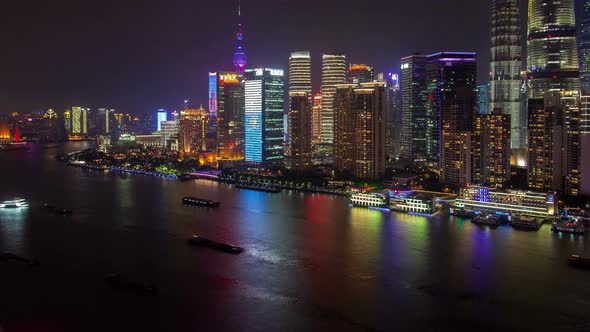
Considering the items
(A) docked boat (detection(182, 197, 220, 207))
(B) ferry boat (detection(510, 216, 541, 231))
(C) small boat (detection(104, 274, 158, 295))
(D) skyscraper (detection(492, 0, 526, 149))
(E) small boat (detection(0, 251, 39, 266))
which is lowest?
(C) small boat (detection(104, 274, 158, 295))

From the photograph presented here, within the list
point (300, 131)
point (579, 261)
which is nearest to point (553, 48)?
point (300, 131)

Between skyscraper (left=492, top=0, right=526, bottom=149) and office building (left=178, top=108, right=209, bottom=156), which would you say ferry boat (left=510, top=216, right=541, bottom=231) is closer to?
skyscraper (left=492, top=0, right=526, bottom=149)

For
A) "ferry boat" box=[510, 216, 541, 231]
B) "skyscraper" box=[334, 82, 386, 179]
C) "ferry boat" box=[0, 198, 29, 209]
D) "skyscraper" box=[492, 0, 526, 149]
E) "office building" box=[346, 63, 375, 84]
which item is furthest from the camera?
"office building" box=[346, 63, 375, 84]

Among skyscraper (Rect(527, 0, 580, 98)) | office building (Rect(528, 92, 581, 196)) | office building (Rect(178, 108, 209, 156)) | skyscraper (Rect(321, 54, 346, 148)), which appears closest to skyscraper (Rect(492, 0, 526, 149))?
skyscraper (Rect(527, 0, 580, 98))

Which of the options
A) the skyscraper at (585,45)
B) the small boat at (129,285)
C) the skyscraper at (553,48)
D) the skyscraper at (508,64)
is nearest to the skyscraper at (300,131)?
the skyscraper at (508,64)

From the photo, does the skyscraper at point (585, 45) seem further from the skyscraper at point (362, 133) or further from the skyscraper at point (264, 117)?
the skyscraper at point (264, 117)

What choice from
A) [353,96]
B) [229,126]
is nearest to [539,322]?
[353,96]

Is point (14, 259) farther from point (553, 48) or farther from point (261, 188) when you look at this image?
point (553, 48)
